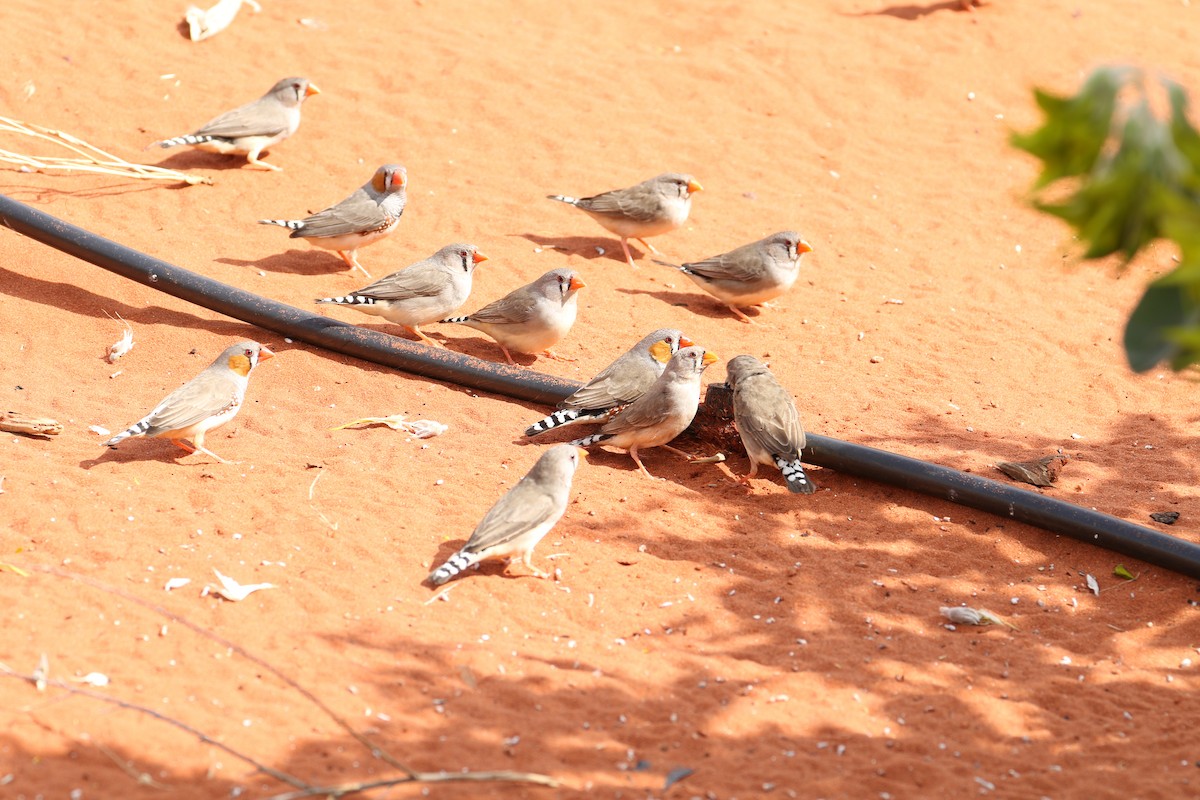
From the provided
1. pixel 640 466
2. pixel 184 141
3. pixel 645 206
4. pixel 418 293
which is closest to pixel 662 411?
pixel 640 466

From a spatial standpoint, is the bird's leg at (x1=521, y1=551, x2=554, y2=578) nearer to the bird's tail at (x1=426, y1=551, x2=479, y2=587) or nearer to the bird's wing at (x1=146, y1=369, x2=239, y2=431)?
the bird's tail at (x1=426, y1=551, x2=479, y2=587)

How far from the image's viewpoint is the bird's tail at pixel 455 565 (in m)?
4.96

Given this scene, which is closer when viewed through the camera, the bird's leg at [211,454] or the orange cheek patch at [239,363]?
the bird's leg at [211,454]

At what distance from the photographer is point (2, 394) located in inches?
260

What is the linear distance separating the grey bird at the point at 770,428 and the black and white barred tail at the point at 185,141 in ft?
19.0

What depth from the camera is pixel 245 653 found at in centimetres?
415

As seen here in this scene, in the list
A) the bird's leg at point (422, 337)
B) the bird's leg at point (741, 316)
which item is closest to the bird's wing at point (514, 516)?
the bird's leg at point (422, 337)

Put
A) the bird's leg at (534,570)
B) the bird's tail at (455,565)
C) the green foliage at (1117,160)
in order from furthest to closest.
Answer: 1. the bird's leg at (534,570)
2. the bird's tail at (455,565)
3. the green foliage at (1117,160)

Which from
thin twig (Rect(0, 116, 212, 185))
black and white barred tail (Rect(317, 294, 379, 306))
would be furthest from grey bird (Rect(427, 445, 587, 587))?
thin twig (Rect(0, 116, 212, 185))

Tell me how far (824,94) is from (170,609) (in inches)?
383

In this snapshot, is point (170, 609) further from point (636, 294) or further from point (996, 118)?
point (996, 118)

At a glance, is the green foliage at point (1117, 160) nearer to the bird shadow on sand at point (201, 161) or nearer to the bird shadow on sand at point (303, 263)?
the bird shadow on sand at point (303, 263)

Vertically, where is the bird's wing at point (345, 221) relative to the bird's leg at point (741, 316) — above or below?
above

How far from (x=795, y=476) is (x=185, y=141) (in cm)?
648
